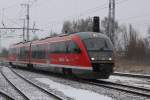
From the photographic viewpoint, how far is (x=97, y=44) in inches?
922

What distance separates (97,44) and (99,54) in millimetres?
851

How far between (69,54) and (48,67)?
5.54 m

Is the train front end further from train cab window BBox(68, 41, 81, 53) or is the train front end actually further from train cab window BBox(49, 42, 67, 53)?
train cab window BBox(49, 42, 67, 53)

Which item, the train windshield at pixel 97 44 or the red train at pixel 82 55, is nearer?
the red train at pixel 82 55

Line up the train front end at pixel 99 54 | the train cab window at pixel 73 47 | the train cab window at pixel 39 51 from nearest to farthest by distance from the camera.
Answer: the train front end at pixel 99 54
the train cab window at pixel 73 47
the train cab window at pixel 39 51

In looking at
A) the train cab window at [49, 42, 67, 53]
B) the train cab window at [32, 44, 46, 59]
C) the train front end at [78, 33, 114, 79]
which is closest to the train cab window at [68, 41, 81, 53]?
the train front end at [78, 33, 114, 79]

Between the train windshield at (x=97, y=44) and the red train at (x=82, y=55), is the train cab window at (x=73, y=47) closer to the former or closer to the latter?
the red train at (x=82, y=55)

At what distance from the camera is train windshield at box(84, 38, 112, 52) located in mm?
23062

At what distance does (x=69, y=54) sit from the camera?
82.3 feet

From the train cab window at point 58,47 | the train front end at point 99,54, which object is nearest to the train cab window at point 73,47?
the train front end at point 99,54

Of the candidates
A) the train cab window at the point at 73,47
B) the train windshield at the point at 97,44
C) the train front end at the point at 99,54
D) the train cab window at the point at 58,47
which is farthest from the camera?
the train cab window at the point at 58,47

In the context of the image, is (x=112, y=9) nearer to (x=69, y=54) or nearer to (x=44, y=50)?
(x=44, y=50)

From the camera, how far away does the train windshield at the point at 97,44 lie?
23.1m

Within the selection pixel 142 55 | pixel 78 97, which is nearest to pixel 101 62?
pixel 78 97
